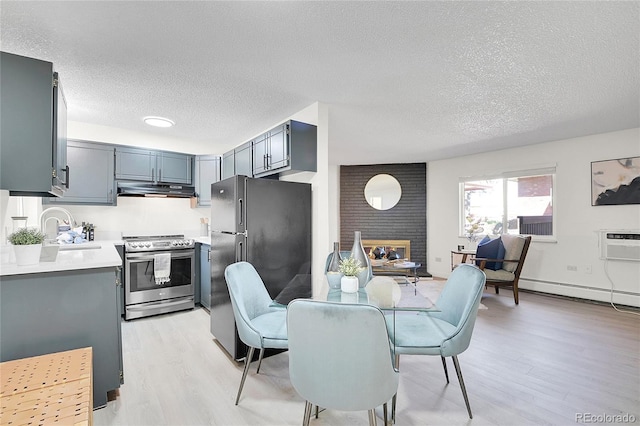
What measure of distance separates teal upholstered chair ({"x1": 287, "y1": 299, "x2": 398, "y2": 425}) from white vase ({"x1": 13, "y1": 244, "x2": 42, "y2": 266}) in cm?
160

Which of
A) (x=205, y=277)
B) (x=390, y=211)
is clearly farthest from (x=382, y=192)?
(x=205, y=277)

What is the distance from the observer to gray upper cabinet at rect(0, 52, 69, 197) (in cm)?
169

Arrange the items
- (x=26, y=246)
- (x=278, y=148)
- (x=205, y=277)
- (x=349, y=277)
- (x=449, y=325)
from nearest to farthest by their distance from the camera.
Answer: (x=26, y=246) → (x=349, y=277) → (x=449, y=325) → (x=278, y=148) → (x=205, y=277)

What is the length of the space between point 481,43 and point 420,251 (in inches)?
196

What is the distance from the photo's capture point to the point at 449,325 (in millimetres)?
2041

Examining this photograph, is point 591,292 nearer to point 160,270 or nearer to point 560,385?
point 560,385

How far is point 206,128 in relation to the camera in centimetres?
397

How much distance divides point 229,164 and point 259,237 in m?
2.05

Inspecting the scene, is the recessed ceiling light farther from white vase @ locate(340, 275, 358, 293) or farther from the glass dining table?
white vase @ locate(340, 275, 358, 293)

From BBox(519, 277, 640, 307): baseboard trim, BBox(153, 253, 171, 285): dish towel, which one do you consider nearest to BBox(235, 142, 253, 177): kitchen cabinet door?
BBox(153, 253, 171, 285): dish towel

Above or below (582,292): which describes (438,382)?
below

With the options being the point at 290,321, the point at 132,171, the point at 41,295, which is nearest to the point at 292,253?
the point at 290,321

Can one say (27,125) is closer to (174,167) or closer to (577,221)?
(174,167)

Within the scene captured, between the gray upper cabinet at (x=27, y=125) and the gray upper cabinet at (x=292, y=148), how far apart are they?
5.76ft
